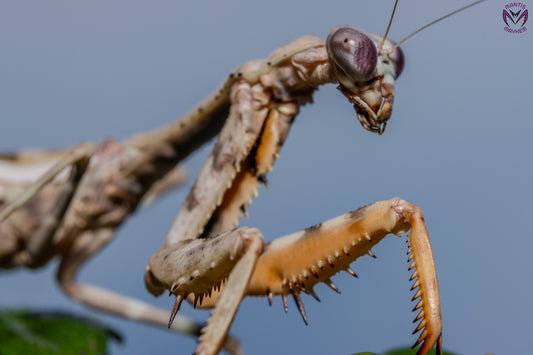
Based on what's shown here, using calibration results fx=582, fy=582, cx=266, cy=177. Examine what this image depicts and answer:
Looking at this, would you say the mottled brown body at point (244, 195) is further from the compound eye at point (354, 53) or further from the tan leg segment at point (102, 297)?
the tan leg segment at point (102, 297)

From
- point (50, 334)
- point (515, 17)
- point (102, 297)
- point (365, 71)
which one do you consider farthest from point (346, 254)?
point (102, 297)

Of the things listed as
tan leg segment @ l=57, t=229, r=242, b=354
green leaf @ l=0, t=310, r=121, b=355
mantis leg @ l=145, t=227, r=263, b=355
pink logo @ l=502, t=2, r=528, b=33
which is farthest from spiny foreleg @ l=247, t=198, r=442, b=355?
tan leg segment @ l=57, t=229, r=242, b=354

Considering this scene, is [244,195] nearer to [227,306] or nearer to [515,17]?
[227,306]

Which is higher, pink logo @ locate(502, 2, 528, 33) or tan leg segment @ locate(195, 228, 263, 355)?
pink logo @ locate(502, 2, 528, 33)

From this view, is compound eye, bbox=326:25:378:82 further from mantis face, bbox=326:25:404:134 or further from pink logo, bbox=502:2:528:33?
pink logo, bbox=502:2:528:33

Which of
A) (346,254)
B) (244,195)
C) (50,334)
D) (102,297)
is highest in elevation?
(244,195)

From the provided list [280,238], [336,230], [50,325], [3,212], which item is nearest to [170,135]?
[3,212]
